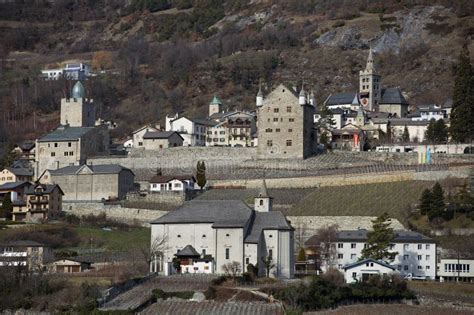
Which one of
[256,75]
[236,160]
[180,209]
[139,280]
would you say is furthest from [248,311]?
[256,75]

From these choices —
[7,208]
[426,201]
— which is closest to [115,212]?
[7,208]

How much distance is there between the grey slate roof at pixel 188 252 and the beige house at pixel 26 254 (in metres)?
9.01

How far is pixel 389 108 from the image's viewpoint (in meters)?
140

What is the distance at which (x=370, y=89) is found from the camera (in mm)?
144750

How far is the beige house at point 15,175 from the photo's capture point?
11519 centimetres

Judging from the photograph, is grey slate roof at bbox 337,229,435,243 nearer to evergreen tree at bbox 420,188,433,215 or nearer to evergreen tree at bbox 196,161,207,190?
evergreen tree at bbox 420,188,433,215

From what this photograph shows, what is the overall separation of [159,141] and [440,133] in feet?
82.0

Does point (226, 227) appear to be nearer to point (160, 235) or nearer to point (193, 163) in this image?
point (160, 235)

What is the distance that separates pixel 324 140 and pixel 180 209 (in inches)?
1304

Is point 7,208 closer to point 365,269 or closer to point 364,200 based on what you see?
point 364,200

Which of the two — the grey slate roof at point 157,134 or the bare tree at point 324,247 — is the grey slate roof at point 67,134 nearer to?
the grey slate roof at point 157,134

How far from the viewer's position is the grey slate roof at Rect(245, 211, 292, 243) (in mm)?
84181

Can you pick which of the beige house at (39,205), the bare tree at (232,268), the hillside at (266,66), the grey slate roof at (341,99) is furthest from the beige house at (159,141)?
the bare tree at (232,268)

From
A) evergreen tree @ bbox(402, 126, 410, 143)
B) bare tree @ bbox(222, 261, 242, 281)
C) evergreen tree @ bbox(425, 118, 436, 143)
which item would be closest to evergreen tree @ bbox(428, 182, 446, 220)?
bare tree @ bbox(222, 261, 242, 281)
